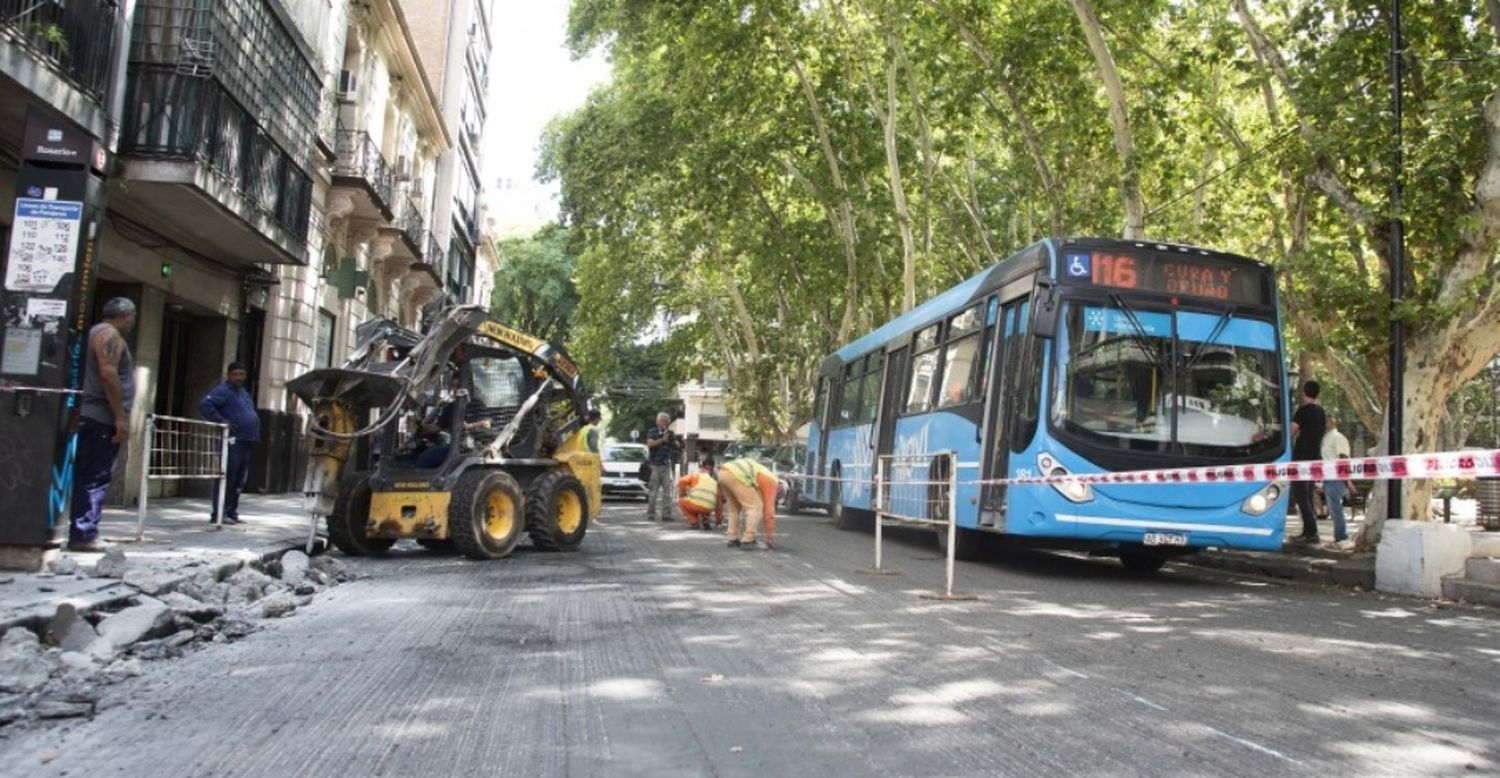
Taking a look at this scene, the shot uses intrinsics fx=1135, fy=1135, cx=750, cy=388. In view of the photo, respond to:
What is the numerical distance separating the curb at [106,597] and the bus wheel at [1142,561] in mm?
8844

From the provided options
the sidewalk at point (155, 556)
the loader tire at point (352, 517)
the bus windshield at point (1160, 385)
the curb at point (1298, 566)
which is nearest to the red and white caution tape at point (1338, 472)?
the bus windshield at point (1160, 385)

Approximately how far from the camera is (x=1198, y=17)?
59.3 ft

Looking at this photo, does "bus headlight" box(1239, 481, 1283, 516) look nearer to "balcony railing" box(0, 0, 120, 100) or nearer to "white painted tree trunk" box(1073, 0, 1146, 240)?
"white painted tree trunk" box(1073, 0, 1146, 240)

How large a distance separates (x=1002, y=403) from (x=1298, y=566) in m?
4.05

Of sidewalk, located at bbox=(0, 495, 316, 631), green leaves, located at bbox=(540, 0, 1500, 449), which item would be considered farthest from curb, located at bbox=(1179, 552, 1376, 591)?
sidewalk, located at bbox=(0, 495, 316, 631)

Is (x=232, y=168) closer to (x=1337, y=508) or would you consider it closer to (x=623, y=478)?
(x=623, y=478)

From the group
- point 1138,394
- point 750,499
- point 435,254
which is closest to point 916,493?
point 750,499

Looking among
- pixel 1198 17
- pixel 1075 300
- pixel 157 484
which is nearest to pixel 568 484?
pixel 1075 300

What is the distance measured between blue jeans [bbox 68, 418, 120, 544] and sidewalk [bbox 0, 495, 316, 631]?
23 cm

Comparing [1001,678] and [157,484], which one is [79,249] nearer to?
[1001,678]

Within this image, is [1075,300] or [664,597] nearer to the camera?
[664,597]

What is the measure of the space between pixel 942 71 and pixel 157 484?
51.3 feet

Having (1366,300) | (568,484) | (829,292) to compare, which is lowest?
(568,484)

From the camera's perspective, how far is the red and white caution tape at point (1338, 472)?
6164mm
